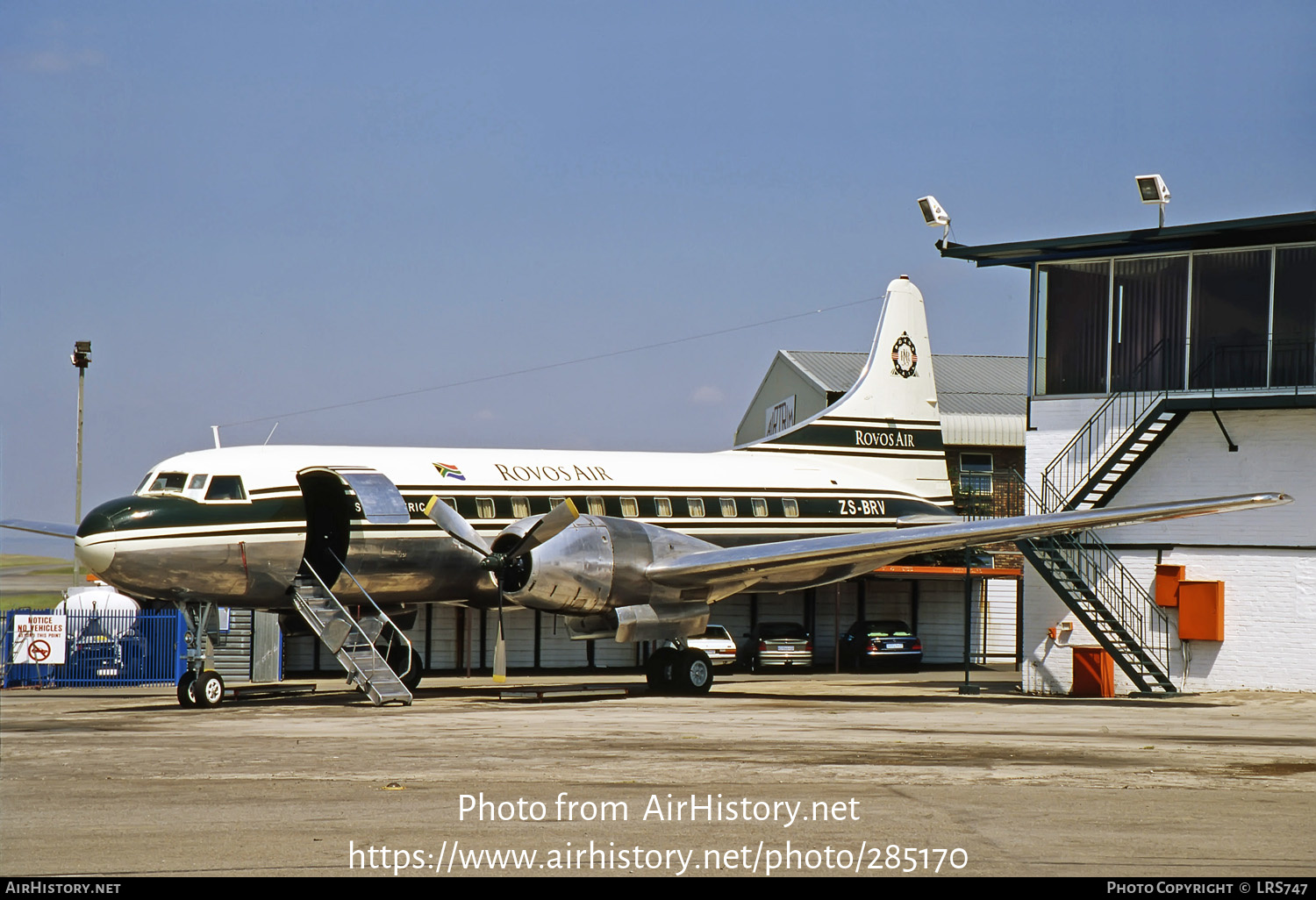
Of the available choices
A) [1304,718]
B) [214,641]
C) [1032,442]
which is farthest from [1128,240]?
[214,641]

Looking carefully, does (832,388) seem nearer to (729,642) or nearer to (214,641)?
(729,642)

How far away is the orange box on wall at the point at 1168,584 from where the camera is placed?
2530 centimetres

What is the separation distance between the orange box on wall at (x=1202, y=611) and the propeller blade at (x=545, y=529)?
466 inches

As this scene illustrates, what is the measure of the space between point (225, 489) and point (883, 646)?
62.5 ft

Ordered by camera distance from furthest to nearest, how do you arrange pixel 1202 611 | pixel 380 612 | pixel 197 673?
pixel 1202 611, pixel 380 612, pixel 197 673

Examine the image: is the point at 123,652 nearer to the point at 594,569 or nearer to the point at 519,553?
the point at 519,553

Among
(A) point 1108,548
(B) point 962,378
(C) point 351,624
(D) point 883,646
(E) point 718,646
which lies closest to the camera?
(C) point 351,624

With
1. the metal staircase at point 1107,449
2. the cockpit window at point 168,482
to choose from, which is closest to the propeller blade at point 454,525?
the cockpit window at point 168,482

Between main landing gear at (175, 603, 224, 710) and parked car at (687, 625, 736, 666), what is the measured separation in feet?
45.5

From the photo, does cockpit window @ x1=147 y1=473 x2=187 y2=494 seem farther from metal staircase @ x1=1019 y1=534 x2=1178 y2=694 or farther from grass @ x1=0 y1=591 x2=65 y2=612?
grass @ x1=0 y1=591 x2=65 y2=612

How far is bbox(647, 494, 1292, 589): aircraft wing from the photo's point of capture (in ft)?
68.3

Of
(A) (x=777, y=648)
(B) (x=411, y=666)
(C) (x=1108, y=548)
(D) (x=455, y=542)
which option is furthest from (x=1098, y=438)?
(B) (x=411, y=666)

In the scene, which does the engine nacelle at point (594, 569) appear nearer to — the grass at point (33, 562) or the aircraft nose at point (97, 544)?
the aircraft nose at point (97, 544)

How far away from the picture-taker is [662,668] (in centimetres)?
2425
